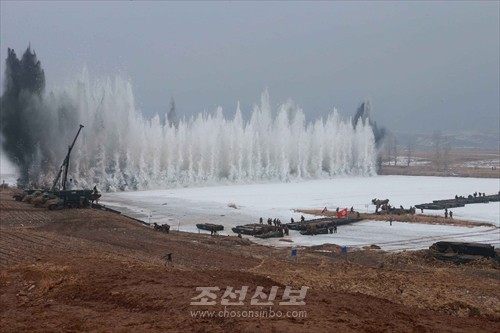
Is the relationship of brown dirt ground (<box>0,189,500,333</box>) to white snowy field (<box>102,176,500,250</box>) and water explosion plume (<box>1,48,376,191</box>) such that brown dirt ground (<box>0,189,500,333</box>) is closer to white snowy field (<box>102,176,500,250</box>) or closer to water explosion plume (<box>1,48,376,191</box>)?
white snowy field (<box>102,176,500,250</box>)

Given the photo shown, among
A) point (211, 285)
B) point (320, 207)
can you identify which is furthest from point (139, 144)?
point (211, 285)

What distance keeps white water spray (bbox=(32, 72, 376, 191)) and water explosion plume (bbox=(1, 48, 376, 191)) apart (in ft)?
0.61

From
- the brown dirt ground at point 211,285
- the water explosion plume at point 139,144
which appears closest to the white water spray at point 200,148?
the water explosion plume at point 139,144

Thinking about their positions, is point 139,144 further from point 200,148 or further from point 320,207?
point 320,207

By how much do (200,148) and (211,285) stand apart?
8773cm

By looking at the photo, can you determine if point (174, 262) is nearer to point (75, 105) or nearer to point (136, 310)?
point (136, 310)

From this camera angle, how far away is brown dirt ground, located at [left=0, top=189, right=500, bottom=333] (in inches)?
436

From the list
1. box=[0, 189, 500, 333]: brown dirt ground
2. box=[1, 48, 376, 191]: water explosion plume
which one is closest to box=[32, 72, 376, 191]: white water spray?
box=[1, 48, 376, 191]: water explosion plume

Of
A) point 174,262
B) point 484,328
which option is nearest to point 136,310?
point 484,328

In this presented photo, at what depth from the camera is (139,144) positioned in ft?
308

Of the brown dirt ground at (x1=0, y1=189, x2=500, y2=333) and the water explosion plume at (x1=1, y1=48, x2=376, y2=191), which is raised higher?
the water explosion plume at (x1=1, y1=48, x2=376, y2=191)

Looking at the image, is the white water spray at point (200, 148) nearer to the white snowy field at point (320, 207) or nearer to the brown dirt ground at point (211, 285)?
the white snowy field at point (320, 207)

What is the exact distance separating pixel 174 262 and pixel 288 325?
40.7ft

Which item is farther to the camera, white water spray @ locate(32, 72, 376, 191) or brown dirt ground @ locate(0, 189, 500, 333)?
white water spray @ locate(32, 72, 376, 191)
